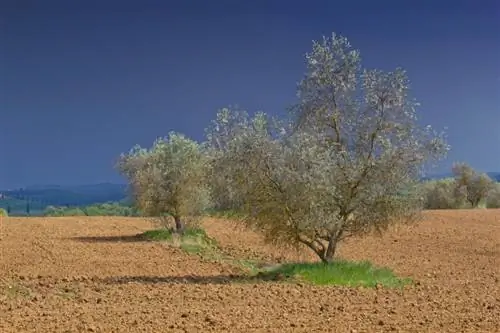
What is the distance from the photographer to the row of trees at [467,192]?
63719 mm

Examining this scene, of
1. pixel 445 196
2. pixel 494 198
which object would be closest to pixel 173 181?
pixel 445 196

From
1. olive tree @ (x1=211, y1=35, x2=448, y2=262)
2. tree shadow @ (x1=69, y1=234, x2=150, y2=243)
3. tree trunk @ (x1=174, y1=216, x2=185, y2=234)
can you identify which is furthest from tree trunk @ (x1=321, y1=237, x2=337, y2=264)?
tree trunk @ (x1=174, y1=216, x2=185, y2=234)

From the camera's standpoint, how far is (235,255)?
26.3 metres

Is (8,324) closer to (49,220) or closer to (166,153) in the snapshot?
(166,153)

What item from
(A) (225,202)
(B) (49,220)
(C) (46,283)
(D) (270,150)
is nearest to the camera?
(C) (46,283)

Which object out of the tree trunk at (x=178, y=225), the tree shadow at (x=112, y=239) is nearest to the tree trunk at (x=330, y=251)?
the tree shadow at (x=112, y=239)

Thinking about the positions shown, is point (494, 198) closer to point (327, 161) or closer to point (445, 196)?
point (445, 196)

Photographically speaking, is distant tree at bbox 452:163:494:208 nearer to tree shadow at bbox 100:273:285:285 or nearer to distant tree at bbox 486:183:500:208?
distant tree at bbox 486:183:500:208

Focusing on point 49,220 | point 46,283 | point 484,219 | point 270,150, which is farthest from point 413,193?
point 49,220

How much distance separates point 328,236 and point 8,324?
10828 millimetres

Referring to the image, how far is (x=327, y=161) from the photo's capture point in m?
18.8

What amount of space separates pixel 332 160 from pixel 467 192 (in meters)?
48.9

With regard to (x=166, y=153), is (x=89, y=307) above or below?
below

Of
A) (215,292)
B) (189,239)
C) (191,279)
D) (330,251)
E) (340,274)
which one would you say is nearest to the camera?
(215,292)
